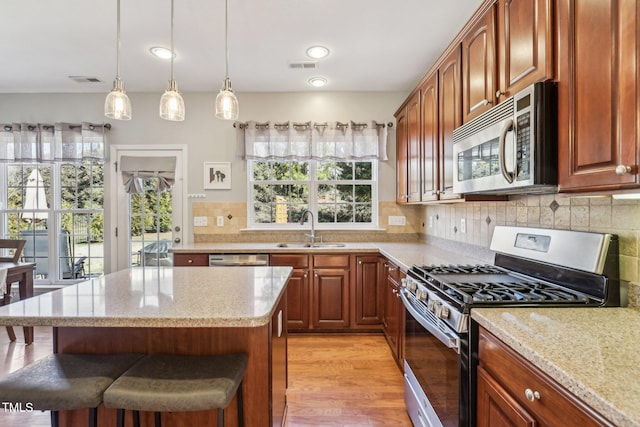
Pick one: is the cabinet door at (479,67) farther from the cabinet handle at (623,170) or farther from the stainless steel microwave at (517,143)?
the cabinet handle at (623,170)

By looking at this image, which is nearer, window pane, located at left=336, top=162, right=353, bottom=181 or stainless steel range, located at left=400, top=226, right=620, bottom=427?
stainless steel range, located at left=400, top=226, right=620, bottom=427

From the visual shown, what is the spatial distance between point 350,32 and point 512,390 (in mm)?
2535

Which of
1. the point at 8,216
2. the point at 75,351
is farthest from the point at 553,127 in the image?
the point at 8,216

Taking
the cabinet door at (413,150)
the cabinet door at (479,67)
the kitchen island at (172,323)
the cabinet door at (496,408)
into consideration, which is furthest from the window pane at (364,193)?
the cabinet door at (496,408)

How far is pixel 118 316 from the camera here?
1198 millimetres

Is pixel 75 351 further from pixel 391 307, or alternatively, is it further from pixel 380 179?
pixel 380 179

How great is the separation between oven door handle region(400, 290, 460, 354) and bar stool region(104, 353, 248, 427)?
823 mm

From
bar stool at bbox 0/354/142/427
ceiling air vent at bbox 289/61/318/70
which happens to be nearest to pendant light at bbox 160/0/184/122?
bar stool at bbox 0/354/142/427

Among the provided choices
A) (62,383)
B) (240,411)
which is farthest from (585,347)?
(62,383)

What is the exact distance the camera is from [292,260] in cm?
324

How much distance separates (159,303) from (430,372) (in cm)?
129

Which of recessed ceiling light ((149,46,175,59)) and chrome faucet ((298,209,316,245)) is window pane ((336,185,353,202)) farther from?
recessed ceiling light ((149,46,175,59))

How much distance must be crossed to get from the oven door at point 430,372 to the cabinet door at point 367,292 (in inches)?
47.8

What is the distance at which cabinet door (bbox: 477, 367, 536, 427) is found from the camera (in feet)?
3.17
